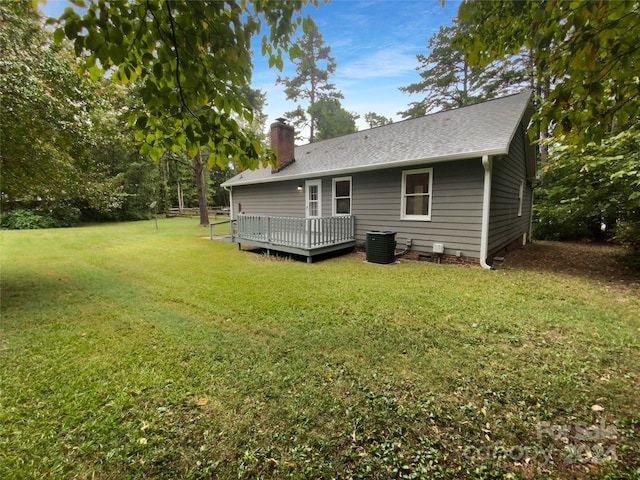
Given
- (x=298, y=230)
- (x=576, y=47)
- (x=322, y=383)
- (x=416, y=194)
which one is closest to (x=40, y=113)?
(x=298, y=230)

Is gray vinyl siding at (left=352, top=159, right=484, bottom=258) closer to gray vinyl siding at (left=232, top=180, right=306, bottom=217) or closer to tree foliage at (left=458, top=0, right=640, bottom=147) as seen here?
gray vinyl siding at (left=232, top=180, right=306, bottom=217)

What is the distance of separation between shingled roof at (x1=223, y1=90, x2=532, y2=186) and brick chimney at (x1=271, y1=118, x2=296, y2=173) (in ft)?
1.61

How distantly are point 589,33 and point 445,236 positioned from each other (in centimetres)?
598

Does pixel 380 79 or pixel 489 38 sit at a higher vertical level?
pixel 380 79

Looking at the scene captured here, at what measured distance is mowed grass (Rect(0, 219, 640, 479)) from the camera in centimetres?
173

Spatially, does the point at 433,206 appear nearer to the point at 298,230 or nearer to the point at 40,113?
the point at 298,230

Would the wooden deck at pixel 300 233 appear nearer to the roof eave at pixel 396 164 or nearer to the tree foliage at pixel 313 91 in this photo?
the roof eave at pixel 396 164

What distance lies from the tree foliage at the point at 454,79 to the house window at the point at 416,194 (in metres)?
11.5

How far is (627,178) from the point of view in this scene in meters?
5.59

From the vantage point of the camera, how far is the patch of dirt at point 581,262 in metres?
5.68

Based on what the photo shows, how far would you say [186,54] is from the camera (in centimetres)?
147

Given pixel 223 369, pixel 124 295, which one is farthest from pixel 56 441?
pixel 124 295

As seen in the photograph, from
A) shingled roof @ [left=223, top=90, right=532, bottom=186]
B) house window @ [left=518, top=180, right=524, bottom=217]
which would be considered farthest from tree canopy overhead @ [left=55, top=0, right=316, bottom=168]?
house window @ [left=518, top=180, right=524, bottom=217]

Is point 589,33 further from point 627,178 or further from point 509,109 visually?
point 509,109
